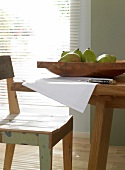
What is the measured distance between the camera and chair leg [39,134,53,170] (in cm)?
166

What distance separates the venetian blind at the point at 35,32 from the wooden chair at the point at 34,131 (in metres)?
1.24

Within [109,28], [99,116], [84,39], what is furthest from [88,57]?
[84,39]

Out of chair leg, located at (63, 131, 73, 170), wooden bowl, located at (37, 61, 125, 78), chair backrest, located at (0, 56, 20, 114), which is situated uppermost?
wooden bowl, located at (37, 61, 125, 78)

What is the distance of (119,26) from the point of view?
3031 millimetres

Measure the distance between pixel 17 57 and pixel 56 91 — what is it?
2.17m

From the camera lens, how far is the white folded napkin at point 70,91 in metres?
1.40

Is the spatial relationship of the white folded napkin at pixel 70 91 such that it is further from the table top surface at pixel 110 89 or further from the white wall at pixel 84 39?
the white wall at pixel 84 39

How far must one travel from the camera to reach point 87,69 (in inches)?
63.2

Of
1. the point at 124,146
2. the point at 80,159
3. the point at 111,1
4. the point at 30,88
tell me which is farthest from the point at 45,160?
the point at 111,1

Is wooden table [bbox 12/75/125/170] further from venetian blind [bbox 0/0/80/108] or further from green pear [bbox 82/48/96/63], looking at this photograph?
venetian blind [bbox 0/0/80/108]

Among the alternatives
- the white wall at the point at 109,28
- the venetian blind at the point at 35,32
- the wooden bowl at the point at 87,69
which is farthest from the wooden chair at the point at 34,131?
the venetian blind at the point at 35,32

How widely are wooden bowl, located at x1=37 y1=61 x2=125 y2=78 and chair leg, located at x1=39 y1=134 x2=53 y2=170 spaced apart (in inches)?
13.2

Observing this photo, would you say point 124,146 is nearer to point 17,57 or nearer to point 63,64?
point 17,57

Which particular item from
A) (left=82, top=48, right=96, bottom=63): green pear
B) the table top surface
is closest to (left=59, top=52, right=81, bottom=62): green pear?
(left=82, top=48, right=96, bottom=63): green pear
